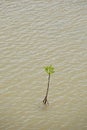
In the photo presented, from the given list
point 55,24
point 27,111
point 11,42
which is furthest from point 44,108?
point 55,24

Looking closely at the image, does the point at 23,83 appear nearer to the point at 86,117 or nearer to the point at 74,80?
the point at 74,80

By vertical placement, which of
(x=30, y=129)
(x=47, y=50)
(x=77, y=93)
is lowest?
(x=30, y=129)

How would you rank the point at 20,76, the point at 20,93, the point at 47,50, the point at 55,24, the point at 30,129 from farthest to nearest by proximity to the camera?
the point at 55,24
the point at 47,50
the point at 20,76
the point at 20,93
the point at 30,129

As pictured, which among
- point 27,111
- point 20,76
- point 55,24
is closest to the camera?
point 27,111

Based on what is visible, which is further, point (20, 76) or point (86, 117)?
point (20, 76)

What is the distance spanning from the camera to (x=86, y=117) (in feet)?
30.9

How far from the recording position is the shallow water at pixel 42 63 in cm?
945

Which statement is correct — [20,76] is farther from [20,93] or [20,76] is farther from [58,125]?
[58,125]

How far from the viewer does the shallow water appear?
31.0 ft

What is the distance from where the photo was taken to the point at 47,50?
41.4 ft

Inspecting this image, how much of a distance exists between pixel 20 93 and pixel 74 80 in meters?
1.98

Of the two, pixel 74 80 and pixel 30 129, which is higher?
pixel 74 80

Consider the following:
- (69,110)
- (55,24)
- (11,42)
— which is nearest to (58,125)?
(69,110)

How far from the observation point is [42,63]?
11844mm
